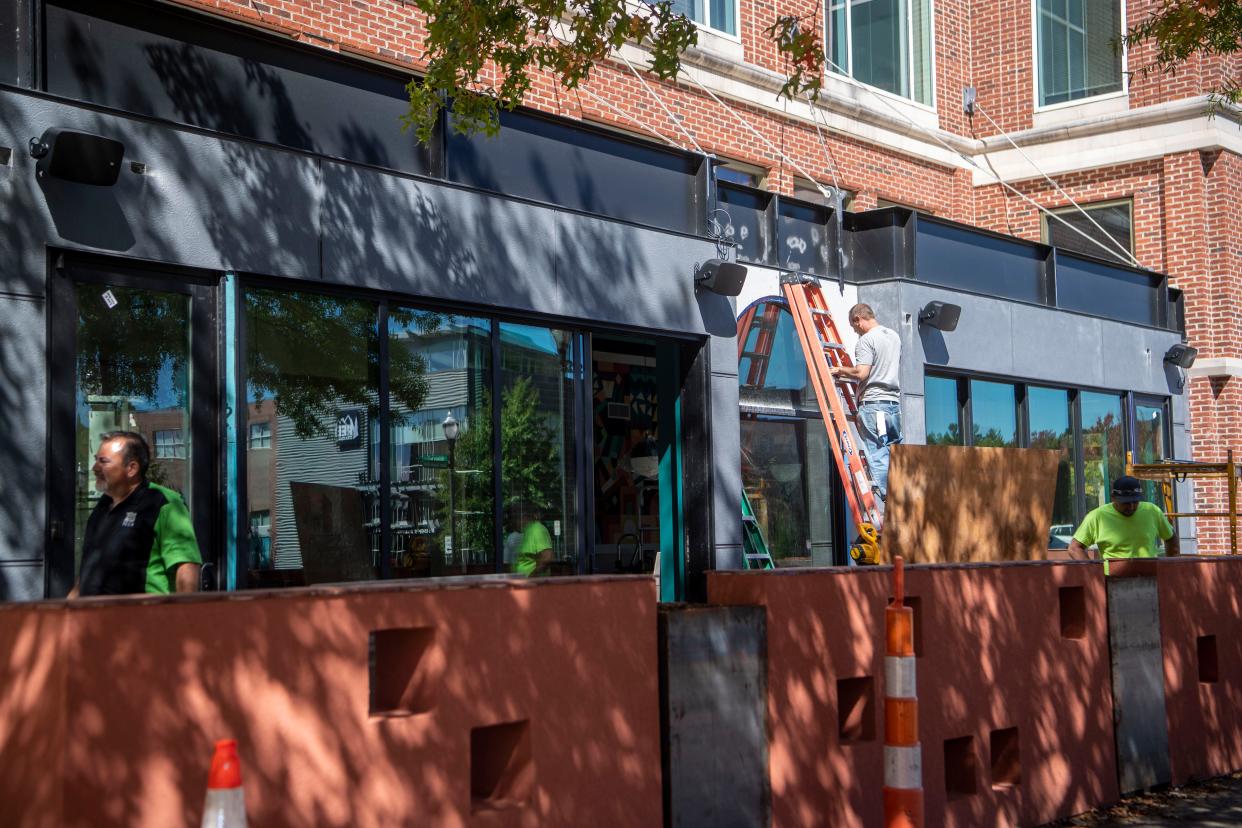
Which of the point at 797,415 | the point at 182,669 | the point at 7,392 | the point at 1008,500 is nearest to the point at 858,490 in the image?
the point at 797,415

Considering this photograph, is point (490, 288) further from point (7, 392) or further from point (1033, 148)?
point (1033, 148)

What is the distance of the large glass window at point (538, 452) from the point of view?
1170cm

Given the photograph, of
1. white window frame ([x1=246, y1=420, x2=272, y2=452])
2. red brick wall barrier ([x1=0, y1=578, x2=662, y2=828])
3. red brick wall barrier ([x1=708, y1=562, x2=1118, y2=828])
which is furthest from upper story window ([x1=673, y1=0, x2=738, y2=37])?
red brick wall barrier ([x1=0, y1=578, x2=662, y2=828])

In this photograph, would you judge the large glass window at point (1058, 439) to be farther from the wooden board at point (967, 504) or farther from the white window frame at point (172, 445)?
the white window frame at point (172, 445)

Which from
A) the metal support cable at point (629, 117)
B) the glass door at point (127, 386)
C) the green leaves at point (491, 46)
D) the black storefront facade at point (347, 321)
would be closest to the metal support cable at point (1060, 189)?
the metal support cable at point (629, 117)

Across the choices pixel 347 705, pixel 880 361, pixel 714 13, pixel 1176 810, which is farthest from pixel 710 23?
pixel 347 705

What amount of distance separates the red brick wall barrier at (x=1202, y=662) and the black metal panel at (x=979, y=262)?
7018 millimetres

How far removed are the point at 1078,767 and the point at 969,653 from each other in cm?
132

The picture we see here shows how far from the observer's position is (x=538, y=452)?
1197 cm

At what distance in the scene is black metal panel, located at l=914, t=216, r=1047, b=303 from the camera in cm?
1691

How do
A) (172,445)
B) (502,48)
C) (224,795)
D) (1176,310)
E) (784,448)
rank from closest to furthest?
(224,795) → (172,445) → (502,48) → (784,448) → (1176,310)

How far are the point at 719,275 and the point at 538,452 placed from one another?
2.65 m

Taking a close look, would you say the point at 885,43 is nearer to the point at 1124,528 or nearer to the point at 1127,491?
the point at 1127,491

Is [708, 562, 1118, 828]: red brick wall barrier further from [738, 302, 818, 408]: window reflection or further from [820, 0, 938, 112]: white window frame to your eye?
[820, 0, 938, 112]: white window frame
